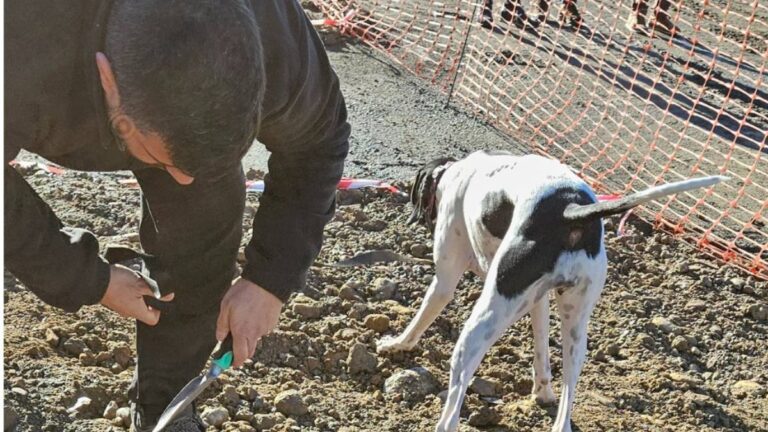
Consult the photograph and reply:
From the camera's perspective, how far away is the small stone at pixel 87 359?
13.9ft

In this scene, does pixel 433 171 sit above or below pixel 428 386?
above

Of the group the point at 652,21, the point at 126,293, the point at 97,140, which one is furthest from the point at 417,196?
the point at 652,21

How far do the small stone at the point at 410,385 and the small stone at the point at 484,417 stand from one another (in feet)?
0.78

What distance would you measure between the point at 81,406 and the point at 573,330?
179cm

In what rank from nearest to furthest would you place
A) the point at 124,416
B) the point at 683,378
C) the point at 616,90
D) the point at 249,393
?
the point at 124,416 → the point at 249,393 → the point at 683,378 → the point at 616,90

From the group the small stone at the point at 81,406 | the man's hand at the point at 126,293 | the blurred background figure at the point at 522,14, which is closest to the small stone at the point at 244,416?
the small stone at the point at 81,406

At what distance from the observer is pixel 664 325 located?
531 cm

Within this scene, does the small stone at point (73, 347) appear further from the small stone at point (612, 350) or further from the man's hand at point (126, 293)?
the small stone at point (612, 350)

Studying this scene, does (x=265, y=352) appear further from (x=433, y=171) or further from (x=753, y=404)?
(x=753, y=404)

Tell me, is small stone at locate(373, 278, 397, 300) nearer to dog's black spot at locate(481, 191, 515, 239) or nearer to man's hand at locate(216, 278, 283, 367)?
dog's black spot at locate(481, 191, 515, 239)

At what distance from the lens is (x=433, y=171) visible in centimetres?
492

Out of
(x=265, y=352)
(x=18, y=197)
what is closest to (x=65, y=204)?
(x=265, y=352)

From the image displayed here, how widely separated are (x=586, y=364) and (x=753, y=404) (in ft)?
2.39

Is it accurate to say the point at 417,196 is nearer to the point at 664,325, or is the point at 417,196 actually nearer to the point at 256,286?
the point at 664,325
